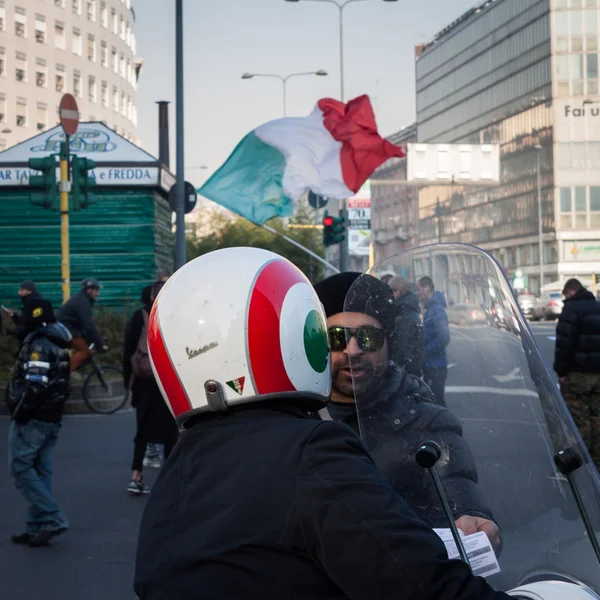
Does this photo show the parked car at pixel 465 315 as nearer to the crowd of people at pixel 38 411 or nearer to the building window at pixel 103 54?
the crowd of people at pixel 38 411

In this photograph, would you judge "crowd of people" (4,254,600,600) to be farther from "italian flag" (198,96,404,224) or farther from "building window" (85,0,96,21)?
"building window" (85,0,96,21)

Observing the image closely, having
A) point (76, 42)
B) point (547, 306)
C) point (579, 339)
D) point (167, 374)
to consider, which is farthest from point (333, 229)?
point (76, 42)

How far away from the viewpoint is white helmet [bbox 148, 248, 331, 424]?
1.80 metres

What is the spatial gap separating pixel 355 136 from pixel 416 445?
9522mm

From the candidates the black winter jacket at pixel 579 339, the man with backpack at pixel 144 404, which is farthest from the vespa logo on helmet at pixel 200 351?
the black winter jacket at pixel 579 339

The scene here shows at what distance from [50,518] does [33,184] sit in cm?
866

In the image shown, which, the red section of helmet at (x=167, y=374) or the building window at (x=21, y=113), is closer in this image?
the red section of helmet at (x=167, y=374)

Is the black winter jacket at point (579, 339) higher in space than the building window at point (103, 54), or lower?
lower

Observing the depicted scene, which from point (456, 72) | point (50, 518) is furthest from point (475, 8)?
point (50, 518)

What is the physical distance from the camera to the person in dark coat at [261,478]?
1487mm

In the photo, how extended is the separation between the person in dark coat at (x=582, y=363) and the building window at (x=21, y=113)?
65739 millimetres

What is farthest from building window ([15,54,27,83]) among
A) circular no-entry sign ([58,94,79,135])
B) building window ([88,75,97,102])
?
circular no-entry sign ([58,94,79,135])

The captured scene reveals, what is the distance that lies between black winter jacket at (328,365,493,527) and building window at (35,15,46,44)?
73.8 meters

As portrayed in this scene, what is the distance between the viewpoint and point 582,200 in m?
76.7
